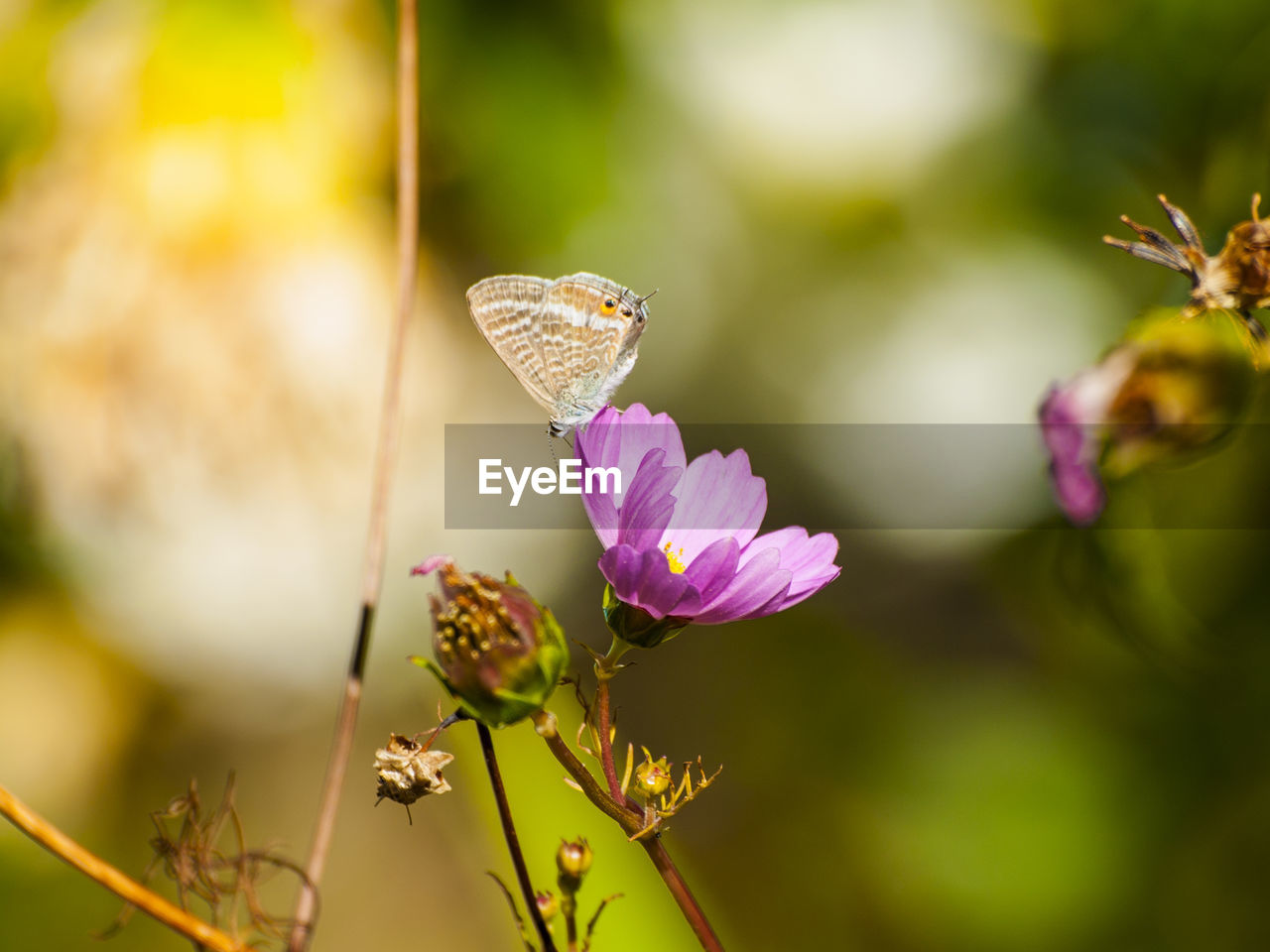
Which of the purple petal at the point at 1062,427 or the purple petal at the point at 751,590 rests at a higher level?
the purple petal at the point at 1062,427

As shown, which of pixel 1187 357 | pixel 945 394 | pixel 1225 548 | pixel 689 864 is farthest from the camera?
pixel 945 394

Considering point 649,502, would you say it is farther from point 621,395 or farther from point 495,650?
point 621,395

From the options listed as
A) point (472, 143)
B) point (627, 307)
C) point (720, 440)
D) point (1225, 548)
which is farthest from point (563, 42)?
point (1225, 548)

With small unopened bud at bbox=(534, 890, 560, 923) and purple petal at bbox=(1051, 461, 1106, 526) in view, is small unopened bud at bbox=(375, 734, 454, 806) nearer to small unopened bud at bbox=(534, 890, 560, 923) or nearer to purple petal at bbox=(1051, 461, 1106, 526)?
small unopened bud at bbox=(534, 890, 560, 923)

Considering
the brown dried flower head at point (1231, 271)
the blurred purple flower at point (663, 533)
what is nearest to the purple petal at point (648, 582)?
the blurred purple flower at point (663, 533)

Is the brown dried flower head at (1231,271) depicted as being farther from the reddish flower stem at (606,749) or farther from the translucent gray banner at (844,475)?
the translucent gray banner at (844,475)

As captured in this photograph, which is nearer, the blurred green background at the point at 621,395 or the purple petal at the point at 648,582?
the purple petal at the point at 648,582

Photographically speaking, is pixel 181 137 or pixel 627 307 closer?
pixel 627 307

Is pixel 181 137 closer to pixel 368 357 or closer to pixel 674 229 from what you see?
pixel 368 357
